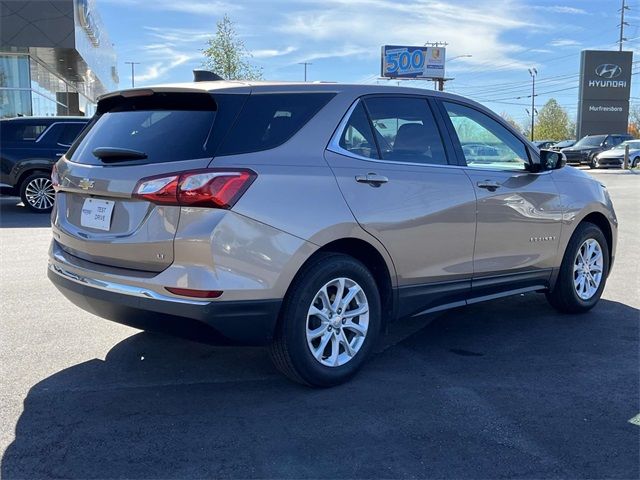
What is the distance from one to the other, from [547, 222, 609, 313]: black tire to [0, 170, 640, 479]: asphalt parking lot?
20cm

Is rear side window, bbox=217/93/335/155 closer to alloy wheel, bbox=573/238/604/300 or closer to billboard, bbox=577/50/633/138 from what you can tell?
alloy wheel, bbox=573/238/604/300

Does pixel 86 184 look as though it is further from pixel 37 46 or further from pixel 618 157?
pixel 618 157

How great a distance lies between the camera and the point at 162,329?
3475 mm

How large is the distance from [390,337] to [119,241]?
7.60ft

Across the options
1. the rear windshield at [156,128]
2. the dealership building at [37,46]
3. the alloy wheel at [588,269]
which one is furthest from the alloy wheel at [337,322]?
the dealership building at [37,46]

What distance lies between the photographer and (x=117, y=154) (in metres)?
3.65

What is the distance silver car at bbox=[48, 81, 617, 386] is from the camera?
3350 millimetres

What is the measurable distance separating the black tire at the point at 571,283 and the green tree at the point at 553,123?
7796 cm

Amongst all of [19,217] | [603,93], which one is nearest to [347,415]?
[19,217]

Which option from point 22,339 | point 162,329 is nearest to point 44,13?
point 22,339

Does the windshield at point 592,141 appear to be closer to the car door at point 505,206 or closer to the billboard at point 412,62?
the car door at point 505,206

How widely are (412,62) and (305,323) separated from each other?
196ft

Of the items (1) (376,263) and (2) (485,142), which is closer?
(1) (376,263)

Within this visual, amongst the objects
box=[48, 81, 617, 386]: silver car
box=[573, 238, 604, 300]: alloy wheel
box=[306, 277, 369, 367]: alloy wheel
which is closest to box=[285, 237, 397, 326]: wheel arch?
box=[48, 81, 617, 386]: silver car
